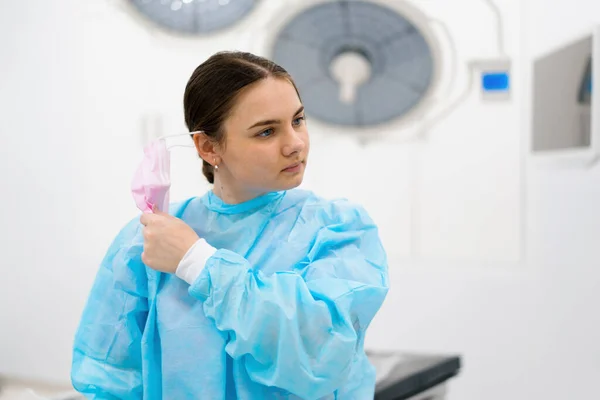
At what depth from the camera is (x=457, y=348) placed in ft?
8.45

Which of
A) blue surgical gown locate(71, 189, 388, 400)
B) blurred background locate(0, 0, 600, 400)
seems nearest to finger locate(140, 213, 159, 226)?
blue surgical gown locate(71, 189, 388, 400)

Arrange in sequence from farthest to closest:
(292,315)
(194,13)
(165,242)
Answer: (194,13) → (165,242) → (292,315)

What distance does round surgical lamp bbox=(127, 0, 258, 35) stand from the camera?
2.71 m

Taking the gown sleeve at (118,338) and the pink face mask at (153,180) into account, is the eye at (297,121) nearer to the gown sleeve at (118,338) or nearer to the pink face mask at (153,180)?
the pink face mask at (153,180)

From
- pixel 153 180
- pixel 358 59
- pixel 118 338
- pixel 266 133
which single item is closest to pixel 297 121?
pixel 266 133

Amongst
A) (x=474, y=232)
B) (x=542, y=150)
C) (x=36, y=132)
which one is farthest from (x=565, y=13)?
(x=36, y=132)

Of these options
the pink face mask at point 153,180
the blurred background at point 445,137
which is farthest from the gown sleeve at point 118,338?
the blurred background at point 445,137

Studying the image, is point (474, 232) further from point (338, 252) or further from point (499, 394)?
point (338, 252)

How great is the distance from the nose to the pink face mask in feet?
0.62

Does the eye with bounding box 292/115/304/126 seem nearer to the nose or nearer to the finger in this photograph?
the nose

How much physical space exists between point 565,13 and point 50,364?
2.65 m

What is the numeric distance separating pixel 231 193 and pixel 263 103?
8.6 inches

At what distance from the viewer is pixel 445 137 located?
8.23 feet

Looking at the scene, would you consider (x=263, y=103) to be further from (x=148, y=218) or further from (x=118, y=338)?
(x=118, y=338)
